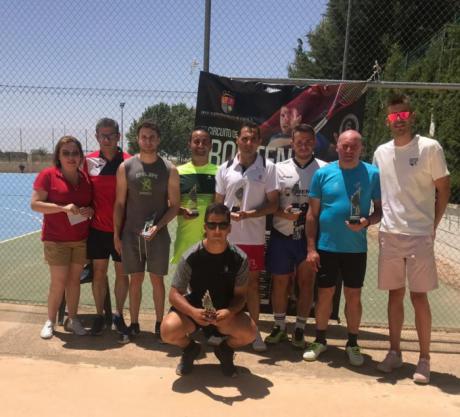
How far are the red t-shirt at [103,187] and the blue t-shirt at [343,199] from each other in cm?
191

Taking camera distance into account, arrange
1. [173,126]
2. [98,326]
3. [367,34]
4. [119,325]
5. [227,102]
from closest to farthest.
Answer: [119,325] → [98,326] → [227,102] → [173,126] → [367,34]

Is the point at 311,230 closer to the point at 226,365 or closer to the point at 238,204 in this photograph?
the point at 238,204

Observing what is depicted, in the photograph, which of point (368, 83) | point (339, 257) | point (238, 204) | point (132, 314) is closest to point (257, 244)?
point (238, 204)

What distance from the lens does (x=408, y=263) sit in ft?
12.3

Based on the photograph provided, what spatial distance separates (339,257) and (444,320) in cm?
265

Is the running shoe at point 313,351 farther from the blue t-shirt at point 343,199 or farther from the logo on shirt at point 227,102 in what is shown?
the logo on shirt at point 227,102

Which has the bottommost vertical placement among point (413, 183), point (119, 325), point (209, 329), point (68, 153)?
point (119, 325)

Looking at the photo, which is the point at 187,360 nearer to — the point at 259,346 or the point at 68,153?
the point at 259,346

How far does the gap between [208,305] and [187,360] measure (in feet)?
1.85

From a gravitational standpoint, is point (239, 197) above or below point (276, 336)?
above

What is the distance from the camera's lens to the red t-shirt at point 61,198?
4285 mm

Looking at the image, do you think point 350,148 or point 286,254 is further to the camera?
point 286,254

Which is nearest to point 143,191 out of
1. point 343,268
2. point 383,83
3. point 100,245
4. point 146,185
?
point 146,185

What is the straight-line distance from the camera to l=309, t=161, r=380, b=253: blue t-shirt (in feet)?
12.6
